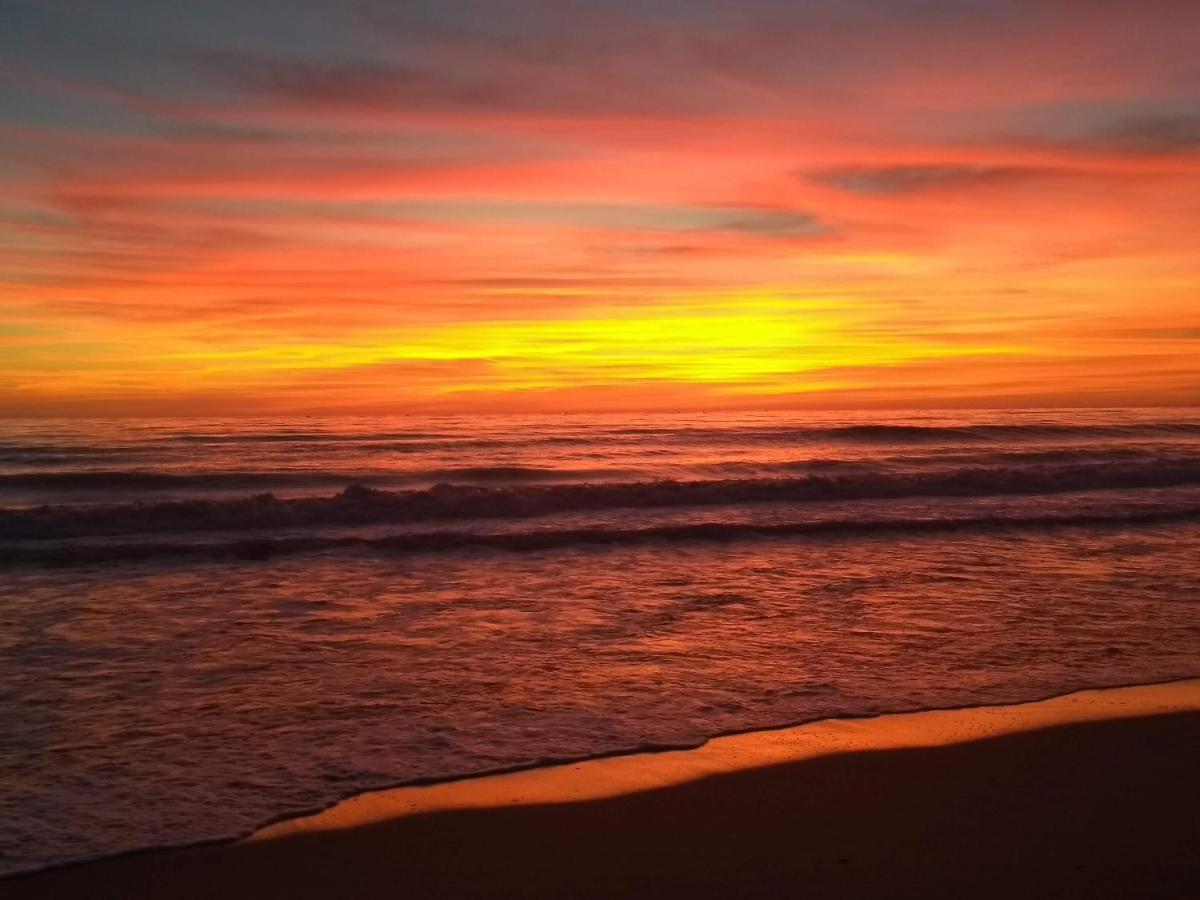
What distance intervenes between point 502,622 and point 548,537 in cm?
551

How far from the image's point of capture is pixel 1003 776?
531 centimetres

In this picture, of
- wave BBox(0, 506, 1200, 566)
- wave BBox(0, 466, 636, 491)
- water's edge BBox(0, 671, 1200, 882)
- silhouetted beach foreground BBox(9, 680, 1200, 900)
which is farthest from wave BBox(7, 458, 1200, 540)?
silhouetted beach foreground BBox(9, 680, 1200, 900)

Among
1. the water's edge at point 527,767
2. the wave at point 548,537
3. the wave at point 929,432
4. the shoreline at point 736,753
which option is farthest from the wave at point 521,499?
the shoreline at point 736,753

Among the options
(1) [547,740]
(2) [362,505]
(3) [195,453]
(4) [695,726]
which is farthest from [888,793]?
(3) [195,453]

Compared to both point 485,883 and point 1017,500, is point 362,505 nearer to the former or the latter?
point 1017,500

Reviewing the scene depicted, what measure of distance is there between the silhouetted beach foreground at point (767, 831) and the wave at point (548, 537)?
344 inches

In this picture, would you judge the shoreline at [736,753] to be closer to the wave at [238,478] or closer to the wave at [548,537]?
the wave at [548,537]

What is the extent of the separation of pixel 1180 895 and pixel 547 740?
321 cm

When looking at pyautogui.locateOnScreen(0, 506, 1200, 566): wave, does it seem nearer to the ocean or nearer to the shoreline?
the ocean

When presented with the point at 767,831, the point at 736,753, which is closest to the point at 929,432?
the point at 736,753

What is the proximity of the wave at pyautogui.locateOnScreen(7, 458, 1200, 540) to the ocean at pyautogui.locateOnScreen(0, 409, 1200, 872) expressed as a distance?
3.0 inches

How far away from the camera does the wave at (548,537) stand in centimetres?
1338

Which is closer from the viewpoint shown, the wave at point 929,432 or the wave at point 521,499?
the wave at point 521,499

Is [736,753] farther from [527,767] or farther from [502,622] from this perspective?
[502,622]
